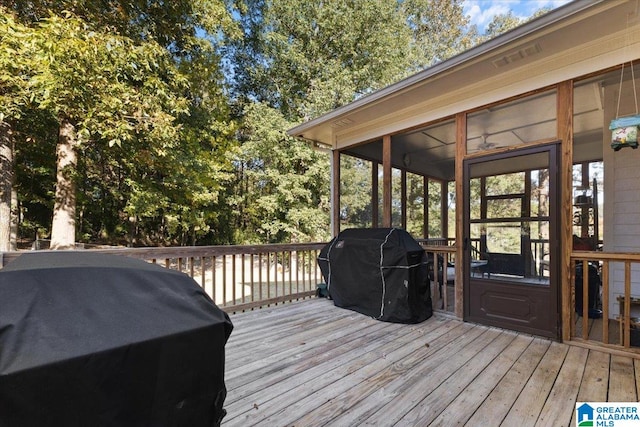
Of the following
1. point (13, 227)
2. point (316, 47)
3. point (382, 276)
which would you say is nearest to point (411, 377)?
point (382, 276)

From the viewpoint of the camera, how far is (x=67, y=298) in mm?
976

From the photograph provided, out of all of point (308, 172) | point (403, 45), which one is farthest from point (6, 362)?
point (403, 45)

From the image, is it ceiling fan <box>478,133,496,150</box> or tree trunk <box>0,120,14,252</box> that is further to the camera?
tree trunk <box>0,120,14,252</box>

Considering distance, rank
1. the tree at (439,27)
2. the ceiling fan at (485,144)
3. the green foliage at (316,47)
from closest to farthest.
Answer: the ceiling fan at (485,144), the green foliage at (316,47), the tree at (439,27)

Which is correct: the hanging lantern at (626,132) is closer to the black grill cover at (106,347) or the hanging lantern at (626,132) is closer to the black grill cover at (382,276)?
the black grill cover at (382,276)

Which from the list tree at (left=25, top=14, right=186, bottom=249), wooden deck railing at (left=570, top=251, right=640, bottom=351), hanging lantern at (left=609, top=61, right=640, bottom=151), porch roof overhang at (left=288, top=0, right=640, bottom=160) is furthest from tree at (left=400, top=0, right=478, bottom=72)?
hanging lantern at (left=609, top=61, right=640, bottom=151)

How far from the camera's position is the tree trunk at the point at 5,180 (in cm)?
572

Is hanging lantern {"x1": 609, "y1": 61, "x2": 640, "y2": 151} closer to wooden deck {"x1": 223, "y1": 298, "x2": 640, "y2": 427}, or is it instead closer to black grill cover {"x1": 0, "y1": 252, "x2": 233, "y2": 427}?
wooden deck {"x1": 223, "y1": 298, "x2": 640, "y2": 427}

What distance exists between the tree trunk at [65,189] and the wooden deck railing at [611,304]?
29.6 ft

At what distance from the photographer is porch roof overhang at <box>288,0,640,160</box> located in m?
2.56

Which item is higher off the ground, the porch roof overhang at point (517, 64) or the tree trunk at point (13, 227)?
the porch roof overhang at point (517, 64)
